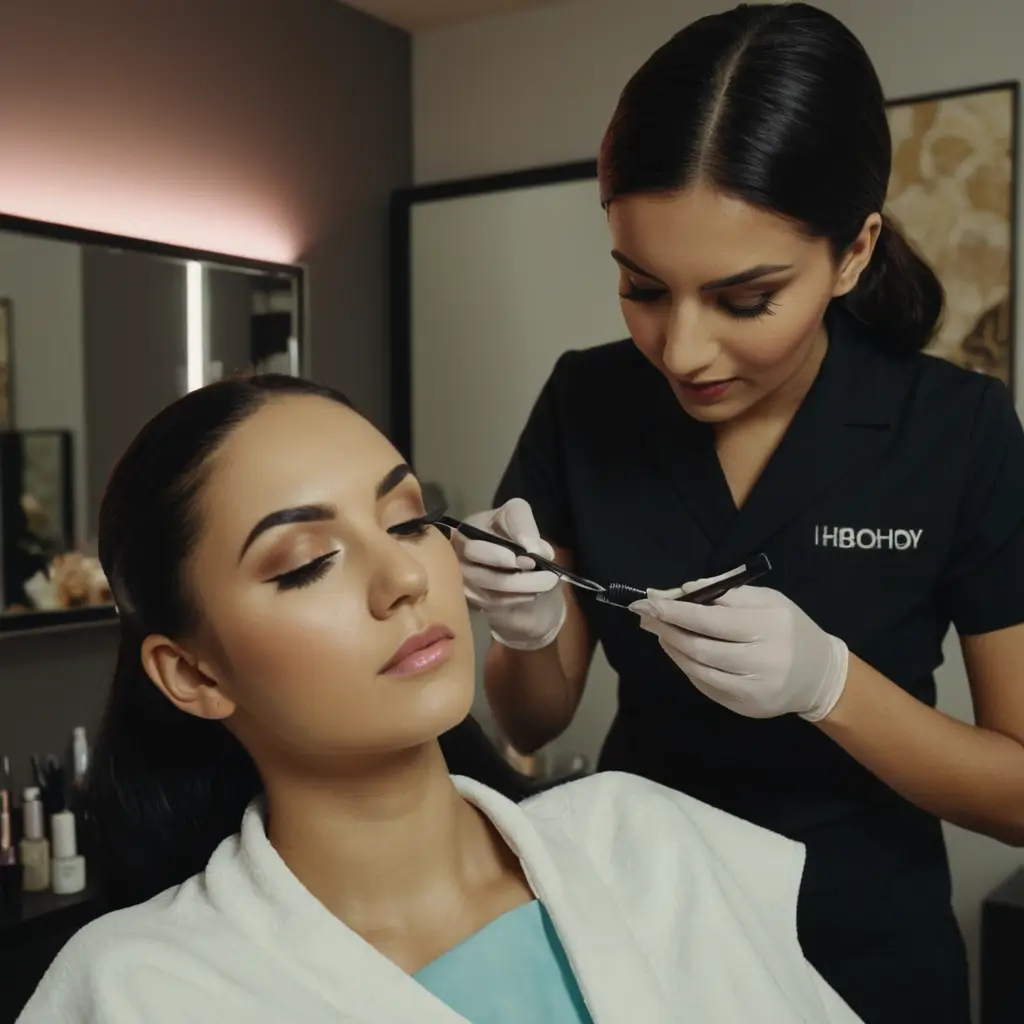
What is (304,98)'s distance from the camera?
113 inches

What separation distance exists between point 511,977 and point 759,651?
1.24 ft

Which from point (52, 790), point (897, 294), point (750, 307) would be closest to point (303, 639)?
point (750, 307)

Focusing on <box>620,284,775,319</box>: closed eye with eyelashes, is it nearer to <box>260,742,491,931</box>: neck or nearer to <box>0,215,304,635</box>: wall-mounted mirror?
<box>260,742,491,931</box>: neck

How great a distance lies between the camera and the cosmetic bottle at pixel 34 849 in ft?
6.55

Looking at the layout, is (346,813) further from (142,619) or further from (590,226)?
(590,226)

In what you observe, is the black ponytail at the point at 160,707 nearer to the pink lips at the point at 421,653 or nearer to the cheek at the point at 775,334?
the pink lips at the point at 421,653

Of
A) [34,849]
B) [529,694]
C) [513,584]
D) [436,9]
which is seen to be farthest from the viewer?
[436,9]

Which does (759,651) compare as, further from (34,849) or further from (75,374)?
(75,374)

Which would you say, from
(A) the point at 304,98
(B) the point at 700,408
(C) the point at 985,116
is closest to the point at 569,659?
(B) the point at 700,408

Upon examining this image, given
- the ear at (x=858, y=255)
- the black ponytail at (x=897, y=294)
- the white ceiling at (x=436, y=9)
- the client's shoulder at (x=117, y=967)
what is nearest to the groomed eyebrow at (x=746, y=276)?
the ear at (x=858, y=255)

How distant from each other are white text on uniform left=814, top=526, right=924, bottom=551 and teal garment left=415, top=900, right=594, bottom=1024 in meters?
0.51

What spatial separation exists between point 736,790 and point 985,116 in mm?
1687

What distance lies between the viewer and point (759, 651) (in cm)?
109

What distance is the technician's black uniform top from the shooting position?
1.21 m
